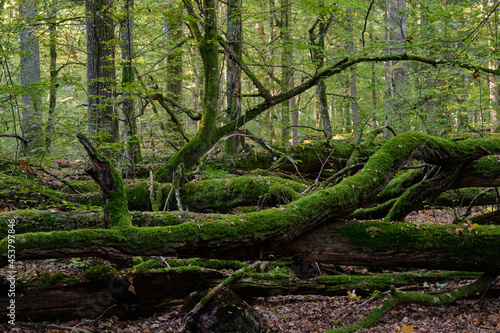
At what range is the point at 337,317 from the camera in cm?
439

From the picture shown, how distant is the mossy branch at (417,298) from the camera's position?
139 inches

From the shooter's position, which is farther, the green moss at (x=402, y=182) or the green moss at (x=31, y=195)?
the green moss at (x=402, y=182)

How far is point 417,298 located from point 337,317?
41.8 inches

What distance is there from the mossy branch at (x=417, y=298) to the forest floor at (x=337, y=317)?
6.1 inches

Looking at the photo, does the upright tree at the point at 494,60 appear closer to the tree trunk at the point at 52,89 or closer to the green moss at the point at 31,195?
the green moss at the point at 31,195

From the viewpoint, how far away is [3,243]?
296cm

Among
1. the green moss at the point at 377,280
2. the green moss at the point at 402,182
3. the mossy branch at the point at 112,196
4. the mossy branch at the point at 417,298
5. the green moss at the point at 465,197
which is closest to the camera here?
the mossy branch at the point at 112,196

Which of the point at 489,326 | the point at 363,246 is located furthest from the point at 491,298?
the point at 363,246

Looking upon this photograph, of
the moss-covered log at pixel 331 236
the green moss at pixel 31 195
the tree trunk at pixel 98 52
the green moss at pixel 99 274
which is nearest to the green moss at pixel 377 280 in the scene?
the moss-covered log at pixel 331 236

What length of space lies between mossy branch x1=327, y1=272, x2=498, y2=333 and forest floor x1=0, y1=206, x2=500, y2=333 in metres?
0.15

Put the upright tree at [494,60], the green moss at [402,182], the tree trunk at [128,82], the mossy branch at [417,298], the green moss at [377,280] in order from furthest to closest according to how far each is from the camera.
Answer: the tree trunk at [128,82]
the upright tree at [494,60]
the green moss at [402,182]
the green moss at [377,280]
the mossy branch at [417,298]

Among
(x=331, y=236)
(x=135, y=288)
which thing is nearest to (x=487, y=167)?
(x=331, y=236)

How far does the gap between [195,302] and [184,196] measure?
101 inches

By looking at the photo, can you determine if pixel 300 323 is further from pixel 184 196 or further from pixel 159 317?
pixel 184 196
